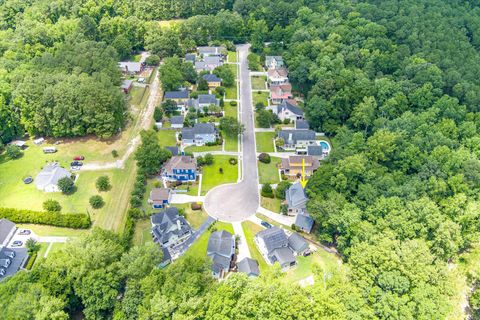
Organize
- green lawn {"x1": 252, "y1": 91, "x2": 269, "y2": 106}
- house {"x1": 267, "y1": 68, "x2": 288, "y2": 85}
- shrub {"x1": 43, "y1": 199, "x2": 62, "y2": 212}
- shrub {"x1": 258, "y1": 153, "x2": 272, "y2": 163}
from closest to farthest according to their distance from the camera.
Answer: shrub {"x1": 43, "y1": 199, "x2": 62, "y2": 212} < shrub {"x1": 258, "y1": 153, "x2": 272, "y2": 163} < green lawn {"x1": 252, "y1": 91, "x2": 269, "y2": 106} < house {"x1": 267, "y1": 68, "x2": 288, "y2": 85}

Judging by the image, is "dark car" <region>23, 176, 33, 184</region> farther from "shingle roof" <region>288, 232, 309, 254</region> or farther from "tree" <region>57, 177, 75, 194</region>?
"shingle roof" <region>288, 232, 309, 254</region>

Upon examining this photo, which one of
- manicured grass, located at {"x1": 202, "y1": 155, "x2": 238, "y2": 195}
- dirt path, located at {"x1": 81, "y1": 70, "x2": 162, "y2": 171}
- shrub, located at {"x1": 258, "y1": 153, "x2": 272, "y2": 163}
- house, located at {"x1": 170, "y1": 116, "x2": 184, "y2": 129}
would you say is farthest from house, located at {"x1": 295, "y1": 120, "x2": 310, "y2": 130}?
dirt path, located at {"x1": 81, "y1": 70, "x2": 162, "y2": 171}

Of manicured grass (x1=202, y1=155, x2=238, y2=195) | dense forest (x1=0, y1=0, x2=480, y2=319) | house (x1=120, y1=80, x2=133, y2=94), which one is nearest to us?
dense forest (x1=0, y1=0, x2=480, y2=319)

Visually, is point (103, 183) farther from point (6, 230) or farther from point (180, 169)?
point (6, 230)

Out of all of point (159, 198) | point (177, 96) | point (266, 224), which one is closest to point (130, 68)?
point (177, 96)

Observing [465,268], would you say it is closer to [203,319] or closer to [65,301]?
[203,319]

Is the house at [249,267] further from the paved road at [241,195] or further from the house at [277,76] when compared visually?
the house at [277,76]

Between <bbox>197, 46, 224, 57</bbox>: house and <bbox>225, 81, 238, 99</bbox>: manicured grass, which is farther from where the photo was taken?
<bbox>197, 46, 224, 57</bbox>: house
